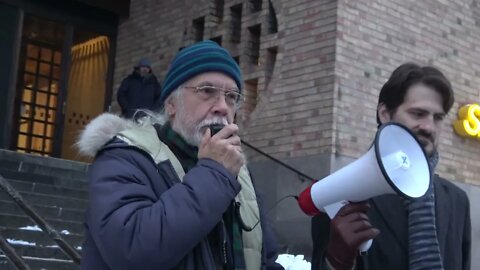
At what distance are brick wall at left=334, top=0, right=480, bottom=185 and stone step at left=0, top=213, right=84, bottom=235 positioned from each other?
120 inches

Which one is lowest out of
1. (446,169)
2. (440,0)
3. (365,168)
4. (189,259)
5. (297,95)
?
(189,259)

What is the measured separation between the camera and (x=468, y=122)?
9.62 meters

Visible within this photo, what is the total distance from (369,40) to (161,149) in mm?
6899

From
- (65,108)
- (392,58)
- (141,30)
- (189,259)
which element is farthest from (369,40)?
(189,259)

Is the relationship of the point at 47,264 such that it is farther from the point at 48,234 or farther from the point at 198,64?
the point at 198,64

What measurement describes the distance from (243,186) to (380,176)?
59 centimetres

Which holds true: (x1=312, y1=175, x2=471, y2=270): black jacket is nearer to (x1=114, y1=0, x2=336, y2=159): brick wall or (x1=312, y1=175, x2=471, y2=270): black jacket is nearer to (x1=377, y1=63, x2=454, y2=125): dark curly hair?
(x1=377, y1=63, x2=454, y2=125): dark curly hair

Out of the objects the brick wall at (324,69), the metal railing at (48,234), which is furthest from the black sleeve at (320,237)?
the brick wall at (324,69)

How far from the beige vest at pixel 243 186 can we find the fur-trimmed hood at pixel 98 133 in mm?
35

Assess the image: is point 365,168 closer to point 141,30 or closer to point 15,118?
point 141,30

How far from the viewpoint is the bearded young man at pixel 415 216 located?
2.62 m

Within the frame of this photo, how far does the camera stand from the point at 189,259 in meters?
2.19

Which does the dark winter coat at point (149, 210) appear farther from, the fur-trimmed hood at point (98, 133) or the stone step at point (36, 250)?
the stone step at point (36, 250)

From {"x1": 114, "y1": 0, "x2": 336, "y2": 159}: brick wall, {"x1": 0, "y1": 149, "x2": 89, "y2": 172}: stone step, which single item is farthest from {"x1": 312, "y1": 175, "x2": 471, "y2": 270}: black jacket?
{"x1": 0, "y1": 149, "x2": 89, "y2": 172}: stone step
